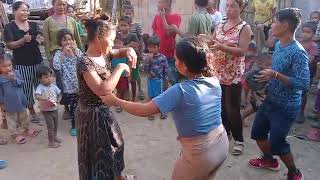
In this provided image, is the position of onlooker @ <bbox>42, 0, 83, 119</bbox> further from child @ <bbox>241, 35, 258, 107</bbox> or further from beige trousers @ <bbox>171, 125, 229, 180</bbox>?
beige trousers @ <bbox>171, 125, 229, 180</bbox>

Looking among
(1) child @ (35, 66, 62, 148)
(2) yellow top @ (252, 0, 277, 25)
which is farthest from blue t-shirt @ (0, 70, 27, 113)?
(2) yellow top @ (252, 0, 277, 25)

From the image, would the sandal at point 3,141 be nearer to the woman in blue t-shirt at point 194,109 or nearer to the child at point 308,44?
the woman in blue t-shirt at point 194,109

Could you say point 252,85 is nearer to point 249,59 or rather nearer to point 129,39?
point 249,59

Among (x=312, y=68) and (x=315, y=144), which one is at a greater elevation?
(x=312, y=68)

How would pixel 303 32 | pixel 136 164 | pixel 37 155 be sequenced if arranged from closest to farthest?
pixel 136 164, pixel 37 155, pixel 303 32

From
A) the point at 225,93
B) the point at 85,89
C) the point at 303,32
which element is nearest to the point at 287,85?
the point at 225,93

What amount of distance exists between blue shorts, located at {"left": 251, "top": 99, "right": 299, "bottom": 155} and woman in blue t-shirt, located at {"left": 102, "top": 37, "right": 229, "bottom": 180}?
1119 mm

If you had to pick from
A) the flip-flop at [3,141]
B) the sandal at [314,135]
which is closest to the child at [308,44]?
the sandal at [314,135]

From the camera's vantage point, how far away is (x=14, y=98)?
468cm

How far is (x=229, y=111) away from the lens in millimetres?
4254

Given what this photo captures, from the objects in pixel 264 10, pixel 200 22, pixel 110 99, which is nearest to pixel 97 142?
pixel 110 99

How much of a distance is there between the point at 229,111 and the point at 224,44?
804mm

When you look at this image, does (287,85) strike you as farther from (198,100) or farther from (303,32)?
(303,32)

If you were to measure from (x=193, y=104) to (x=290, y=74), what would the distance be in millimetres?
1421
